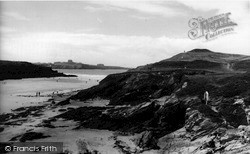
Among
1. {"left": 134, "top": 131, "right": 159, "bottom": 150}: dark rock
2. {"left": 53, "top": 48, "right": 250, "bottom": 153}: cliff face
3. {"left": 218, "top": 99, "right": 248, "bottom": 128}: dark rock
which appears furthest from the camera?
{"left": 218, "top": 99, "right": 248, "bottom": 128}: dark rock

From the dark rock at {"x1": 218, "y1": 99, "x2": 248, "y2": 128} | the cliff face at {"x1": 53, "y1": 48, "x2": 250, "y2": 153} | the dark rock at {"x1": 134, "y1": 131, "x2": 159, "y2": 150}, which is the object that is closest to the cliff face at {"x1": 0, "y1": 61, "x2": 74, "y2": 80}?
the cliff face at {"x1": 53, "y1": 48, "x2": 250, "y2": 153}

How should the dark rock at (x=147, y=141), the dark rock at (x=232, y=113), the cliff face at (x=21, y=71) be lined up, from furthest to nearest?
the cliff face at (x=21, y=71) → the dark rock at (x=232, y=113) → the dark rock at (x=147, y=141)

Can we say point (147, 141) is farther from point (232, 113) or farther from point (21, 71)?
point (21, 71)

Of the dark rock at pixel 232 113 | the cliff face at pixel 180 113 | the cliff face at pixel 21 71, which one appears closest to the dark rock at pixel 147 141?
the cliff face at pixel 180 113

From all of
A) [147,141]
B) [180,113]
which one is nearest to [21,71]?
[180,113]

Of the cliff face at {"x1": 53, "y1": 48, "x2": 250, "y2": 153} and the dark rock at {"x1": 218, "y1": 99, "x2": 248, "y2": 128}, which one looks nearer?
the cliff face at {"x1": 53, "y1": 48, "x2": 250, "y2": 153}

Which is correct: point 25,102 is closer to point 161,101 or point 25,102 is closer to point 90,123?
point 90,123

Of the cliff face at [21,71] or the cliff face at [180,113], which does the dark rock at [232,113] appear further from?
the cliff face at [21,71]

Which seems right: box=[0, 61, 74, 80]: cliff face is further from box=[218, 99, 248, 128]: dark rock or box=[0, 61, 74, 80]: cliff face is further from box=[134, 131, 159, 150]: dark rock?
box=[218, 99, 248, 128]: dark rock
